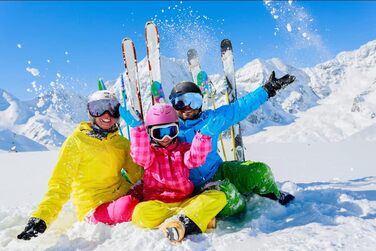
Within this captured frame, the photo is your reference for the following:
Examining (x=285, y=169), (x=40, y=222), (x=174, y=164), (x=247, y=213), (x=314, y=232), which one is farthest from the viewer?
(x=285, y=169)

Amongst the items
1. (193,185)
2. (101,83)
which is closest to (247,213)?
(193,185)

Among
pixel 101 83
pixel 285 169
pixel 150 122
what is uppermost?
pixel 101 83

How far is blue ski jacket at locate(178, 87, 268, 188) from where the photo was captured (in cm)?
453

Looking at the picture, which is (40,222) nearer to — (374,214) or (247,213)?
(247,213)

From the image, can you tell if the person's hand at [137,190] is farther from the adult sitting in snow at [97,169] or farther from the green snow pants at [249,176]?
the green snow pants at [249,176]

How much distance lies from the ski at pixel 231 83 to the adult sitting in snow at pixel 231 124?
2.50 metres

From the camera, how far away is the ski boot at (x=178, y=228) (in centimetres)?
344

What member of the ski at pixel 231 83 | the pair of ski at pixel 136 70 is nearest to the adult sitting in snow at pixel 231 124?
the pair of ski at pixel 136 70

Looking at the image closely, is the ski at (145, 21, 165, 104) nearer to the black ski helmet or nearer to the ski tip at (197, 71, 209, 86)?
the ski tip at (197, 71, 209, 86)

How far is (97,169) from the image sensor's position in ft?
14.7

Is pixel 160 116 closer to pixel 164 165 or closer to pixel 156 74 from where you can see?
pixel 164 165

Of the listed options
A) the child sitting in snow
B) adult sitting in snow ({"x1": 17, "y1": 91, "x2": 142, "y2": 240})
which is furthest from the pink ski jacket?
adult sitting in snow ({"x1": 17, "y1": 91, "x2": 142, "y2": 240})

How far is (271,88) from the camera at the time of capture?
4.51 metres

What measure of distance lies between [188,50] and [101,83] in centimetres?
297
